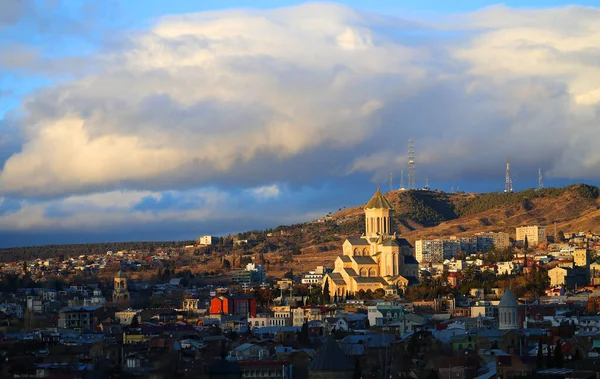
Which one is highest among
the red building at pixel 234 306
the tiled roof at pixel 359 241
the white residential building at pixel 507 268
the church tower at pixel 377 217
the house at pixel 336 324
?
the church tower at pixel 377 217

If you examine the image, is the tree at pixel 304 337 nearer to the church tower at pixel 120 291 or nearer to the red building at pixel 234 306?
the red building at pixel 234 306

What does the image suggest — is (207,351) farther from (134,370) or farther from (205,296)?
(205,296)

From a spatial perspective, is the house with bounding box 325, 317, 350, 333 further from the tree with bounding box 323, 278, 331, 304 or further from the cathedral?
the cathedral

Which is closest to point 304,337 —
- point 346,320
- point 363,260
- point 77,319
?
point 346,320

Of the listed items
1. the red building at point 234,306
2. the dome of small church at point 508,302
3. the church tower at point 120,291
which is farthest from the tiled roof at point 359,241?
the dome of small church at point 508,302

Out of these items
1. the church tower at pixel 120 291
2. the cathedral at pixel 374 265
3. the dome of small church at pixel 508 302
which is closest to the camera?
the dome of small church at pixel 508 302

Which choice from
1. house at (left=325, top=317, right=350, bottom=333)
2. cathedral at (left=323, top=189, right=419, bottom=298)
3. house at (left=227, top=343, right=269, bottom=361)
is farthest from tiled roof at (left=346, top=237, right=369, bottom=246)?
house at (left=227, top=343, right=269, bottom=361)

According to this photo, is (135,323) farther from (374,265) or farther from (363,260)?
(374,265)
